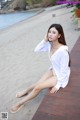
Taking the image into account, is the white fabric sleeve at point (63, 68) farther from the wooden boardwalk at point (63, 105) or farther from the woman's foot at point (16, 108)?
the woman's foot at point (16, 108)

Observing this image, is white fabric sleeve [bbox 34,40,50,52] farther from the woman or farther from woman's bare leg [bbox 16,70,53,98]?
woman's bare leg [bbox 16,70,53,98]

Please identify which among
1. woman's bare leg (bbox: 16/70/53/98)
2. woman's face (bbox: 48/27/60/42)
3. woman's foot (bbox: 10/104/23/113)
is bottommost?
woman's foot (bbox: 10/104/23/113)

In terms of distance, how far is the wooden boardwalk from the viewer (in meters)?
2.72

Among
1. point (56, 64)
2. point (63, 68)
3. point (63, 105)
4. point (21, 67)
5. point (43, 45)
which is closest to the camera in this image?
point (63, 105)

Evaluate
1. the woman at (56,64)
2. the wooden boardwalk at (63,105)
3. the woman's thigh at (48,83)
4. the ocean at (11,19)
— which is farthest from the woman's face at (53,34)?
the ocean at (11,19)

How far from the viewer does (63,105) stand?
2.88m

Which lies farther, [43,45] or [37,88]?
[43,45]

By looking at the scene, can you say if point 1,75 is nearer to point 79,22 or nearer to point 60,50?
point 60,50

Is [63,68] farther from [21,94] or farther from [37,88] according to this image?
[21,94]

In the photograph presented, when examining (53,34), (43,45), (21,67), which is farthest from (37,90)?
(21,67)

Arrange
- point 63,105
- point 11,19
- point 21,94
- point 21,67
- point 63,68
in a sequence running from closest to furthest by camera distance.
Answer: point 63,105, point 63,68, point 21,94, point 21,67, point 11,19

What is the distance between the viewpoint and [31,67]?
15.6 feet

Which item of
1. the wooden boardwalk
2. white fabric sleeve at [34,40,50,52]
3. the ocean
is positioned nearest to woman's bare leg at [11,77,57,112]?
the wooden boardwalk

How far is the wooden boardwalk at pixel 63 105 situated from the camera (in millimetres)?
2715
